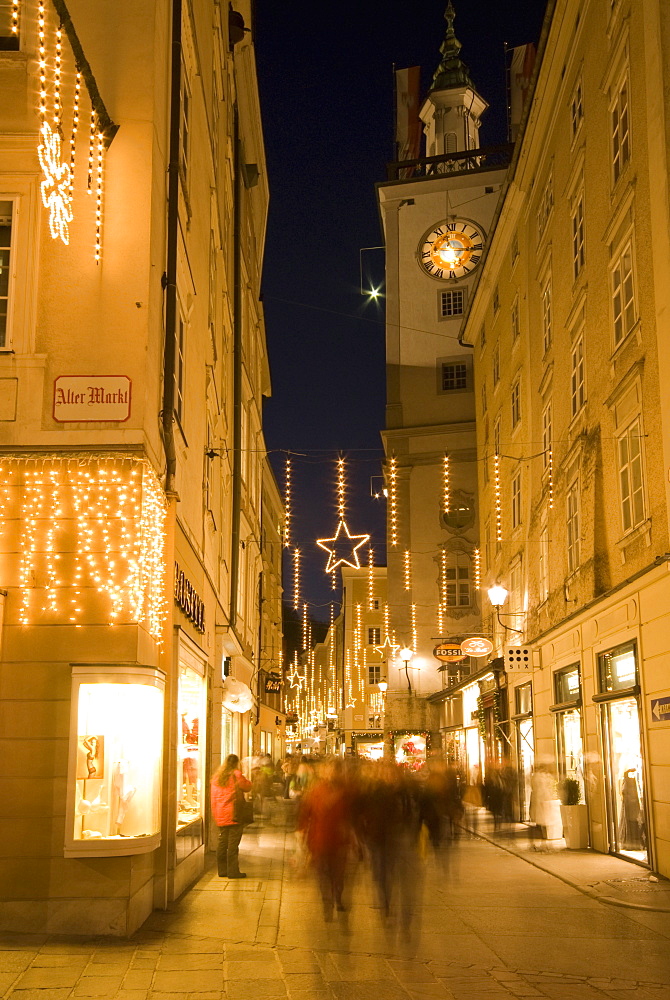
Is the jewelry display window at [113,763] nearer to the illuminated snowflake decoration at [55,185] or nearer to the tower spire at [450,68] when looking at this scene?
the illuminated snowflake decoration at [55,185]

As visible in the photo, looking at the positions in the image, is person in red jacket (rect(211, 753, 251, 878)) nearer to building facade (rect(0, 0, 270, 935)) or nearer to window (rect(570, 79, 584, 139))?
building facade (rect(0, 0, 270, 935))

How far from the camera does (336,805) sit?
35.7 feet

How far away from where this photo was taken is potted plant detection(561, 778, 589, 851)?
19.6 metres

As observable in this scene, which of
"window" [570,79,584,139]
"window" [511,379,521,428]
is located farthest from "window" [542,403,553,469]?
"window" [570,79,584,139]

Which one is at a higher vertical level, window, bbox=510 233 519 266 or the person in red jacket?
window, bbox=510 233 519 266

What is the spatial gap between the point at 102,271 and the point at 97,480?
2405 mm

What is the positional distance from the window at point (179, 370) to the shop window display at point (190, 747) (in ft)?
11.5

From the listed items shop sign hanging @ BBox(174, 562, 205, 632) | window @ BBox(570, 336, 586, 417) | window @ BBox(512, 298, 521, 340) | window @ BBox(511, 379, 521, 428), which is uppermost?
window @ BBox(512, 298, 521, 340)

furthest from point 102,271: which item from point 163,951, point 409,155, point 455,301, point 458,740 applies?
point 409,155

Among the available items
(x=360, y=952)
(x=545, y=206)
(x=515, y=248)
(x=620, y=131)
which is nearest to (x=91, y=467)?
(x=360, y=952)

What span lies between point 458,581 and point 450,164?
25594mm

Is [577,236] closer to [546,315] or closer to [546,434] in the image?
[546,315]

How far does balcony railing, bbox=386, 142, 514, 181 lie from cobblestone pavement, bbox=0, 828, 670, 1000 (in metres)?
46.5

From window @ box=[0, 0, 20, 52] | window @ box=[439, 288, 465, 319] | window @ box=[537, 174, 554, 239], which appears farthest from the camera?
window @ box=[439, 288, 465, 319]
